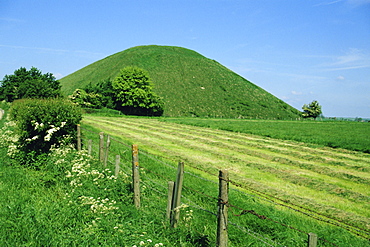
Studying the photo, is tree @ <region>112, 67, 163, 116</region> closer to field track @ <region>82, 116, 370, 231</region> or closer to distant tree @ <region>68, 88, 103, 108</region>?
distant tree @ <region>68, 88, 103, 108</region>

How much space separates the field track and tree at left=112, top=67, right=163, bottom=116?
41902mm

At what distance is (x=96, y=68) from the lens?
110 m

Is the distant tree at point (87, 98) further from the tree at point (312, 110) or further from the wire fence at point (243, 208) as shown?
the tree at point (312, 110)

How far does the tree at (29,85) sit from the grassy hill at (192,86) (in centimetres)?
1446

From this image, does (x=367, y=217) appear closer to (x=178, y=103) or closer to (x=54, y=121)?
(x=54, y=121)

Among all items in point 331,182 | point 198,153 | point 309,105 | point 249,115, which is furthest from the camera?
point 309,105

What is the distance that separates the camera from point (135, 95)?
200 ft

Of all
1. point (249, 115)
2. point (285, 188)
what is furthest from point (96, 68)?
point (285, 188)

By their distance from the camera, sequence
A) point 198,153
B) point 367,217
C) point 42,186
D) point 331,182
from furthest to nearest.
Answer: point 198,153
point 331,182
point 42,186
point 367,217

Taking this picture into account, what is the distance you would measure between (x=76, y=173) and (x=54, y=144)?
166 inches

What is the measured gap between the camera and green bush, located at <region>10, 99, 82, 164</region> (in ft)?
39.4

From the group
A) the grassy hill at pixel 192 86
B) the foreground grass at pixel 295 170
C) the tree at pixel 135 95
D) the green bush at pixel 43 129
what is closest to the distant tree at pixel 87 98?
the tree at pixel 135 95

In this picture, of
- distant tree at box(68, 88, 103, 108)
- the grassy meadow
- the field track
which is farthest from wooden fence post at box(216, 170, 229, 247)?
distant tree at box(68, 88, 103, 108)

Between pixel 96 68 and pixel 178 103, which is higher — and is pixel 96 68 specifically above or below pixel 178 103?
above
